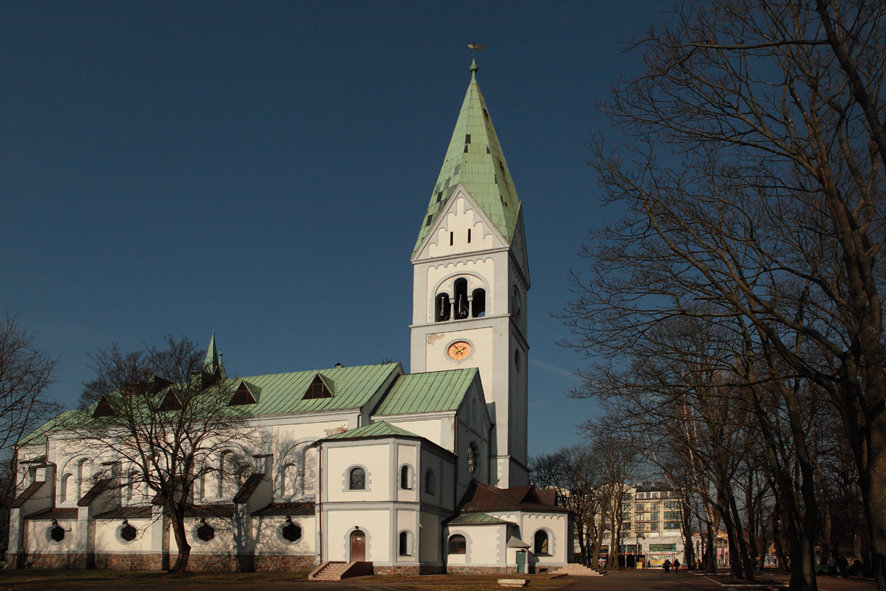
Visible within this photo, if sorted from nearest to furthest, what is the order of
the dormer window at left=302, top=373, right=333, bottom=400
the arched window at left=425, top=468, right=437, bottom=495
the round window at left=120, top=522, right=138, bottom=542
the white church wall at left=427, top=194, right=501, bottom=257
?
the arched window at left=425, top=468, right=437, bottom=495 → the round window at left=120, top=522, right=138, bottom=542 → the dormer window at left=302, top=373, right=333, bottom=400 → the white church wall at left=427, top=194, right=501, bottom=257

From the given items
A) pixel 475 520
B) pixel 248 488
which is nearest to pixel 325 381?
pixel 248 488

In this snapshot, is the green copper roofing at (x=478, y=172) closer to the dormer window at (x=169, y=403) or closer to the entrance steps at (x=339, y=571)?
the dormer window at (x=169, y=403)

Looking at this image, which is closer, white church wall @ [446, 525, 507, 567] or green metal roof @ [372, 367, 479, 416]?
white church wall @ [446, 525, 507, 567]

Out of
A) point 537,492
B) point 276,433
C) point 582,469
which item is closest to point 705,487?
point 537,492

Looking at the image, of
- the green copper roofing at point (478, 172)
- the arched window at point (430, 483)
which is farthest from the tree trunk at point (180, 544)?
the green copper roofing at point (478, 172)

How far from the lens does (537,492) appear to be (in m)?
47.4

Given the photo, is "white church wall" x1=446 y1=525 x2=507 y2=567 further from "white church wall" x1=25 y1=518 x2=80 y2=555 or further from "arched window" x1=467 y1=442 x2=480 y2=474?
"white church wall" x1=25 y1=518 x2=80 y2=555

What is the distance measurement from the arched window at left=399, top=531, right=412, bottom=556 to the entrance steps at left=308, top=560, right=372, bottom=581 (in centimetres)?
174

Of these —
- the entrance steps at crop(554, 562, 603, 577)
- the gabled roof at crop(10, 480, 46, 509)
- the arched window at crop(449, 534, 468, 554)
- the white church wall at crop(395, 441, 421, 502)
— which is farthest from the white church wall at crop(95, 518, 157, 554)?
the entrance steps at crop(554, 562, 603, 577)

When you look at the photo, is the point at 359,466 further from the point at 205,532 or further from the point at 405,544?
the point at 205,532

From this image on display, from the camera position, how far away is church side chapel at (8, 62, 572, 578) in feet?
135

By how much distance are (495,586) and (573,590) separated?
3.18 m

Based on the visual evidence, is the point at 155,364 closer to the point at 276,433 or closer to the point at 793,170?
the point at 276,433

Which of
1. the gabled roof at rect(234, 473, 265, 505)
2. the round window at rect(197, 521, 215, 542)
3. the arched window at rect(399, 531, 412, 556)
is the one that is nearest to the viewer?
the arched window at rect(399, 531, 412, 556)
